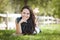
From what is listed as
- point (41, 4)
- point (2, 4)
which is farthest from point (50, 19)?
point (2, 4)

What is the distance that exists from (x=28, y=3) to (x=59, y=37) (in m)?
0.38

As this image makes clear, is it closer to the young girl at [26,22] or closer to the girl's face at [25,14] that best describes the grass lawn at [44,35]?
the young girl at [26,22]

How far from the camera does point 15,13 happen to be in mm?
1306

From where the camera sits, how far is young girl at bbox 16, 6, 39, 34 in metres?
1.29

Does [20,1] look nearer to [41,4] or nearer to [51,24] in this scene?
[41,4]

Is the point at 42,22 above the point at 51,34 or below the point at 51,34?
above

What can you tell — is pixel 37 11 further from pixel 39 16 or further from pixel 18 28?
pixel 18 28

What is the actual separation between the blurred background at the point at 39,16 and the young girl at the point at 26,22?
0.03 metres

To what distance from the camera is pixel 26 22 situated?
1292 mm

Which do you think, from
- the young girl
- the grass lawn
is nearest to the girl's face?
the young girl

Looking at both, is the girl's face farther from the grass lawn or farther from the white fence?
the grass lawn

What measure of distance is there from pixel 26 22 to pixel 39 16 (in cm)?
12

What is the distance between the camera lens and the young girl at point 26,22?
4.22ft

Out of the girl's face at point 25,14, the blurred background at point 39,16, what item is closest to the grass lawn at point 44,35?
the blurred background at point 39,16
